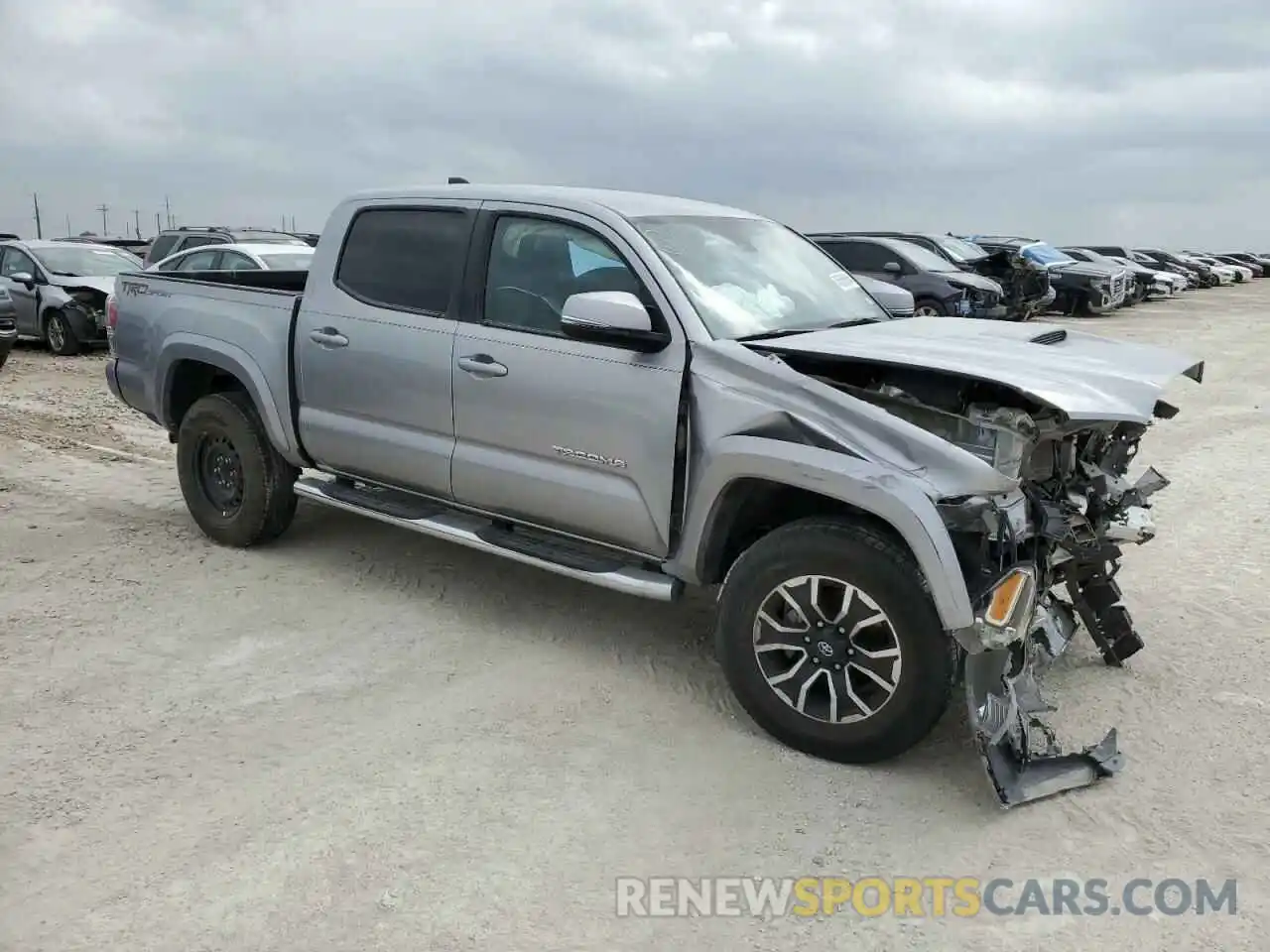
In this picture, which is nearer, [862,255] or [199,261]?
[199,261]

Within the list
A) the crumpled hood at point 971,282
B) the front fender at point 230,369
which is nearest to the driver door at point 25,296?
the front fender at point 230,369

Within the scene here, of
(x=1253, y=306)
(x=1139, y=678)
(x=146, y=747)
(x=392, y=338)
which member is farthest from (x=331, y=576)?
(x=1253, y=306)

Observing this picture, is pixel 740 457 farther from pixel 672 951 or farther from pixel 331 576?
pixel 331 576

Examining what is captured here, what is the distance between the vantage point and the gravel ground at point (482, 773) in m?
2.84

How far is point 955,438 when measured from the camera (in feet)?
12.1

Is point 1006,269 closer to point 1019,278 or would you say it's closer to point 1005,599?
point 1019,278

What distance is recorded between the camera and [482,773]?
3533mm

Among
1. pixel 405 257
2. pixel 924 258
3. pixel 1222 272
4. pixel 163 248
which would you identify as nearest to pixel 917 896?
pixel 405 257

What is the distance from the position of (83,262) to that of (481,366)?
1294cm

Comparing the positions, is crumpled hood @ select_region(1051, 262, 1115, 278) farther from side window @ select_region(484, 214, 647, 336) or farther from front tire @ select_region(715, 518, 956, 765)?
front tire @ select_region(715, 518, 956, 765)

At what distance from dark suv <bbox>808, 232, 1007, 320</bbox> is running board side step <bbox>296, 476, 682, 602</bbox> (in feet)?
39.6

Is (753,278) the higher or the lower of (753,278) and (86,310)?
the higher

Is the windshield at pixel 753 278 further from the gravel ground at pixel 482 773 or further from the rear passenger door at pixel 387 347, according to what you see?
the gravel ground at pixel 482 773

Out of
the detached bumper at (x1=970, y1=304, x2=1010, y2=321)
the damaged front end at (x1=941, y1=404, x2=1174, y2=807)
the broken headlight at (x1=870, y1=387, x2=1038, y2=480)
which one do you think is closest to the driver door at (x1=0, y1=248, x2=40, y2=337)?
the detached bumper at (x1=970, y1=304, x2=1010, y2=321)
